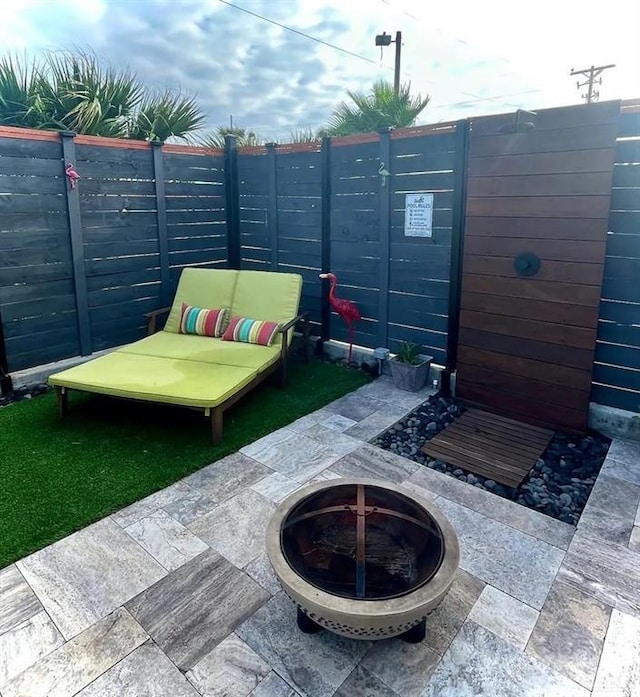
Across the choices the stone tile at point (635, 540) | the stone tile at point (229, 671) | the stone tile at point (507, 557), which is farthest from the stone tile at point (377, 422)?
the stone tile at point (229, 671)

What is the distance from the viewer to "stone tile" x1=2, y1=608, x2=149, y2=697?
161 centimetres

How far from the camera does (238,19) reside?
7.63 metres

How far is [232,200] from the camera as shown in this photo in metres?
5.35

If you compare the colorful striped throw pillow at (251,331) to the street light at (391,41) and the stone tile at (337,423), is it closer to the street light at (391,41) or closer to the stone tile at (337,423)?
the stone tile at (337,423)

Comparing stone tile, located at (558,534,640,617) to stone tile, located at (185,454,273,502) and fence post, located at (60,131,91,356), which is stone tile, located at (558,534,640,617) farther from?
fence post, located at (60,131,91,356)

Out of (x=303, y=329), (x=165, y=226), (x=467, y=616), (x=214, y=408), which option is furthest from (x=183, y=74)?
(x=467, y=616)

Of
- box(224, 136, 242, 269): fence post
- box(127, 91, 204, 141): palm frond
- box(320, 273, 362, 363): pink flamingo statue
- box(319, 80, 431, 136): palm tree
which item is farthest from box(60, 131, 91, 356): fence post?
box(319, 80, 431, 136): palm tree

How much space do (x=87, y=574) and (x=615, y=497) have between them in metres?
2.72

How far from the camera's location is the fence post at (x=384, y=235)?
13.7 ft

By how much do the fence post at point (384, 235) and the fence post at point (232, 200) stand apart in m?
1.84

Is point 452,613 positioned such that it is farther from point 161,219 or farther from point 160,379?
point 161,219

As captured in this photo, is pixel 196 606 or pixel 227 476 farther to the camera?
pixel 227 476

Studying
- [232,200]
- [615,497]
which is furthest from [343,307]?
[615,497]

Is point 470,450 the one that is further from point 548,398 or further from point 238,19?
point 238,19
